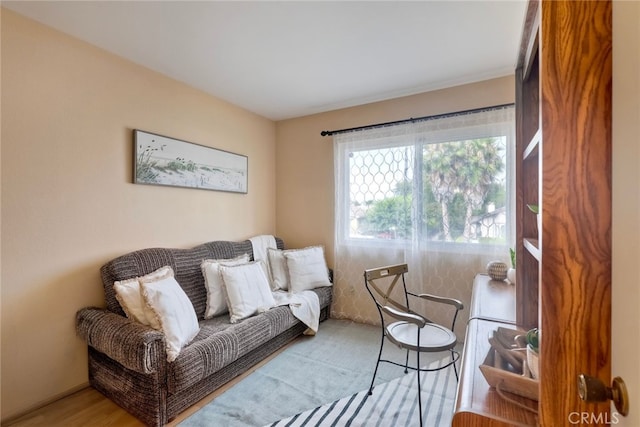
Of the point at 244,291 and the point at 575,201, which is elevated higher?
the point at 575,201

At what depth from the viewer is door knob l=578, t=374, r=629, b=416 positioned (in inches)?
19.8

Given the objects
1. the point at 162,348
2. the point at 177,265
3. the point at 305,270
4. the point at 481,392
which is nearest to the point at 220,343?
the point at 162,348

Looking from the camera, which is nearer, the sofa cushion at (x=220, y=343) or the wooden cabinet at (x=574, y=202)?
the wooden cabinet at (x=574, y=202)

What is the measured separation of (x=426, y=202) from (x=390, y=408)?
182 centimetres

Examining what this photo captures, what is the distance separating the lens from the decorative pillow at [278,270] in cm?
319

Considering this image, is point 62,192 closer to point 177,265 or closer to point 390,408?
point 177,265

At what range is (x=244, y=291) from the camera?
2.47m

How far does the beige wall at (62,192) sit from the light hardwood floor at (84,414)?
0.08m

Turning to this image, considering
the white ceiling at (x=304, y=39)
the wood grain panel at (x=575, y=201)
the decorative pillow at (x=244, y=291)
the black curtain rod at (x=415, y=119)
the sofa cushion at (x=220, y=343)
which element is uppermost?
the white ceiling at (x=304, y=39)

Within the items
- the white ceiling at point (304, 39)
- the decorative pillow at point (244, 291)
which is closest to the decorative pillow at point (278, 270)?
the decorative pillow at point (244, 291)

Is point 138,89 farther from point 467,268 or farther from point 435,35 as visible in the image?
point 467,268

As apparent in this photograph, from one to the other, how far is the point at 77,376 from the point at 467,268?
10.8 ft

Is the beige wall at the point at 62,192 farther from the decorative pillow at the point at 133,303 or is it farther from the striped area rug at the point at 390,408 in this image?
the striped area rug at the point at 390,408

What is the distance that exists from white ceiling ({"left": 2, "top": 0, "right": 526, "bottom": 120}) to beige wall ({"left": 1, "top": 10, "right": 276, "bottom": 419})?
0.22 m
